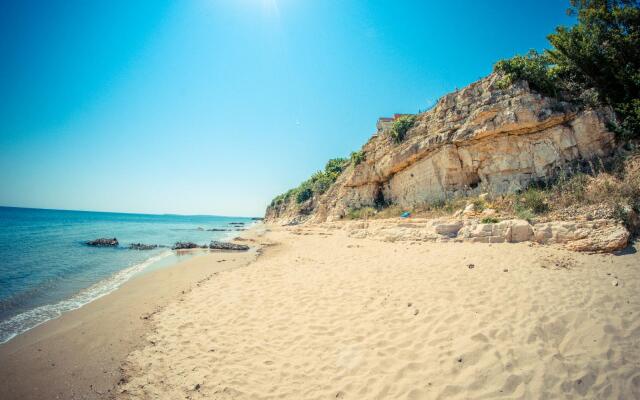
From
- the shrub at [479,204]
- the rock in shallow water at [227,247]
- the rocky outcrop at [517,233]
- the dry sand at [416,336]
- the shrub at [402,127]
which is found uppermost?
the shrub at [402,127]

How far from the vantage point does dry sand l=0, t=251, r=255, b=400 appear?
383cm

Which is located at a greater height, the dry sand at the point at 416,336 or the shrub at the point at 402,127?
the shrub at the point at 402,127

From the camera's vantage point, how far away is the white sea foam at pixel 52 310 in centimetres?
573

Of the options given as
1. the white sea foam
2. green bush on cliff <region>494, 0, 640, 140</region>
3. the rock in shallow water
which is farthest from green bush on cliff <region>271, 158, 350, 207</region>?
the white sea foam

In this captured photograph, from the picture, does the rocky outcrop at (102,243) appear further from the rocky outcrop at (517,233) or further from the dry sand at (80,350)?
the rocky outcrop at (517,233)

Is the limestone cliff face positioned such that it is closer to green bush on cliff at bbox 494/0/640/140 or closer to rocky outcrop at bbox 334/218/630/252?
green bush on cliff at bbox 494/0/640/140

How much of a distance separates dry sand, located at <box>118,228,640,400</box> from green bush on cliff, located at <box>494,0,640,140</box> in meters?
10.7

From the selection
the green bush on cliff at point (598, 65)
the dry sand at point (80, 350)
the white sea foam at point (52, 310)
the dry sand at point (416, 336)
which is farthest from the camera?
the green bush on cliff at point (598, 65)

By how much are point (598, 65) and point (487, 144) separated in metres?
5.96

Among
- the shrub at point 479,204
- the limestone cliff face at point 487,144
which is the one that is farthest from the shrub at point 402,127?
the shrub at point 479,204

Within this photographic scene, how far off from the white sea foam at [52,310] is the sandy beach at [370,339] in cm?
45

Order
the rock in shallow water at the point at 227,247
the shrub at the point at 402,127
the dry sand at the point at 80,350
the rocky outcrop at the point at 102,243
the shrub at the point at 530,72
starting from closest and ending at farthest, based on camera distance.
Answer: the dry sand at the point at 80,350, the shrub at the point at 530,72, the rock in shallow water at the point at 227,247, the rocky outcrop at the point at 102,243, the shrub at the point at 402,127

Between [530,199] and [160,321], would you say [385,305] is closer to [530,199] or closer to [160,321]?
[160,321]

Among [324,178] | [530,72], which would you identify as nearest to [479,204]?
[530,72]
